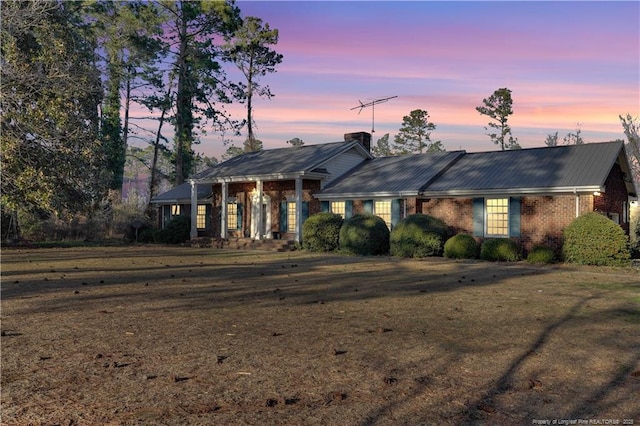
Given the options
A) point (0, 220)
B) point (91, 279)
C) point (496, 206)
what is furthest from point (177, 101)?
point (91, 279)

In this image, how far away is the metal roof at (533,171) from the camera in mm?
22156

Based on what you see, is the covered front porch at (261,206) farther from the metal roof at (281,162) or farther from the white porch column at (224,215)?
the metal roof at (281,162)

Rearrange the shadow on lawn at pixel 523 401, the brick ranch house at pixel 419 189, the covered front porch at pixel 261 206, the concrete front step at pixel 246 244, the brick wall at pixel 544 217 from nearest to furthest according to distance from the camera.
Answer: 1. the shadow on lawn at pixel 523 401
2. the brick wall at pixel 544 217
3. the brick ranch house at pixel 419 189
4. the concrete front step at pixel 246 244
5. the covered front porch at pixel 261 206

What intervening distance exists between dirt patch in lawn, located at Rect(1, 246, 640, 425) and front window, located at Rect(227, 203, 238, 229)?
68.7ft

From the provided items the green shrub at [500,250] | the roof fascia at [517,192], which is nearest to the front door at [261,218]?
the roof fascia at [517,192]

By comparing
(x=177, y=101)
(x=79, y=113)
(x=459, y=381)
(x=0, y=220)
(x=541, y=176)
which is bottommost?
(x=459, y=381)

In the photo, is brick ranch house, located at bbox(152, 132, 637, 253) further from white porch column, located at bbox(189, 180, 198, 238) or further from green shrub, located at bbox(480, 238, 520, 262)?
green shrub, located at bbox(480, 238, 520, 262)

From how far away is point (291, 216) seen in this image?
31.3 meters

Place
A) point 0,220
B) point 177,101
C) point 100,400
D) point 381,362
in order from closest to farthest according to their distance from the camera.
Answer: point 100,400 < point 381,362 < point 0,220 < point 177,101

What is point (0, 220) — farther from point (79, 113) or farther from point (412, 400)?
point (412, 400)

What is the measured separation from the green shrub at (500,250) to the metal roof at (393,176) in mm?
4675

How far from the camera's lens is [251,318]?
8797 mm

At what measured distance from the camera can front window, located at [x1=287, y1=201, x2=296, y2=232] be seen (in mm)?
31125

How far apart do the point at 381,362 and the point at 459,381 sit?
0.97 m
